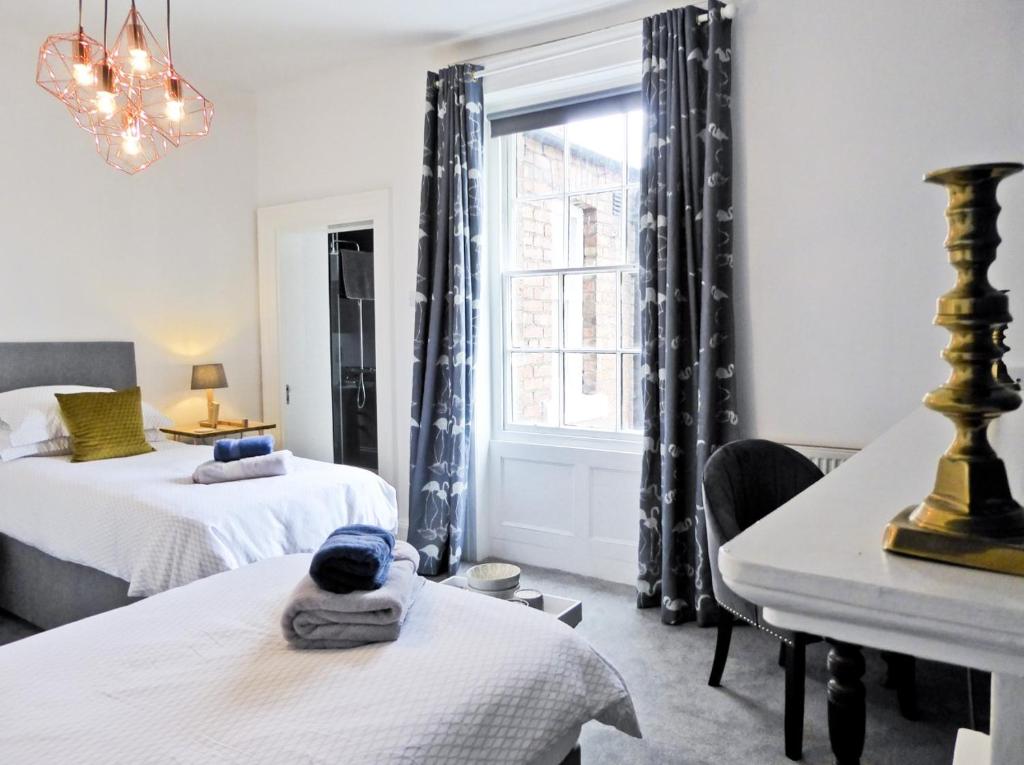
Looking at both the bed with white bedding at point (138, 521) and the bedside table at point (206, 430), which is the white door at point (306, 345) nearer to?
the bedside table at point (206, 430)

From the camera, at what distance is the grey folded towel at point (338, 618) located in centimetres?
159

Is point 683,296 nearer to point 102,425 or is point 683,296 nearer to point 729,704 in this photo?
point 729,704

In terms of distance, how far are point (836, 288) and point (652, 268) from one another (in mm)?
794

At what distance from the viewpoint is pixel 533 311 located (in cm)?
411

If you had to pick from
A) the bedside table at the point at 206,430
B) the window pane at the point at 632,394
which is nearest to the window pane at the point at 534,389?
the window pane at the point at 632,394

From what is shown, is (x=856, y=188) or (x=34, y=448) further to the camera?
(x=34, y=448)

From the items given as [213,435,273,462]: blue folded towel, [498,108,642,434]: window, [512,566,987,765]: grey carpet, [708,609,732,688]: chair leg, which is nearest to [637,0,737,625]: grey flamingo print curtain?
[512,566,987,765]: grey carpet

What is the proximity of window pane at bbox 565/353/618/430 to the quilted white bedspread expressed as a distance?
2142 mm

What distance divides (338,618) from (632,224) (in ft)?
8.97

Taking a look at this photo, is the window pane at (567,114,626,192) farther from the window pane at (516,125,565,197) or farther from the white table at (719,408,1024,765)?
the white table at (719,408,1024,765)

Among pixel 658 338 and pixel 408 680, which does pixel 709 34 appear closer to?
pixel 658 338

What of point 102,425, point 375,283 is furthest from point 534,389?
point 102,425

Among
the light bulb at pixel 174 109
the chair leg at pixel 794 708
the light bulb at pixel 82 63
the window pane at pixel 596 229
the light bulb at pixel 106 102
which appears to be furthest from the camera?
the window pane at pixel 596 229

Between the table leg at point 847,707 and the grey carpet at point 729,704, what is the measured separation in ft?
1.45
